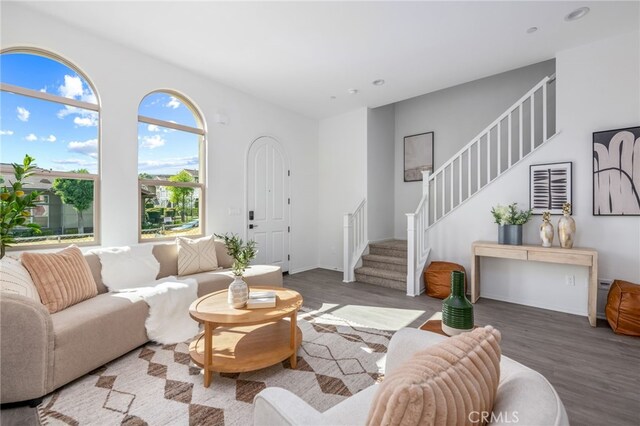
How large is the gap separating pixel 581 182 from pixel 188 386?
4.56 meters

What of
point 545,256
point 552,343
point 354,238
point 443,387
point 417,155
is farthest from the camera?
point 417,155

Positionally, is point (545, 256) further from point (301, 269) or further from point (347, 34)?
point (301, 269)

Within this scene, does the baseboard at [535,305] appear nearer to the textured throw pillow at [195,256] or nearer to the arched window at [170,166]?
the textured throw pillow at [195,256]

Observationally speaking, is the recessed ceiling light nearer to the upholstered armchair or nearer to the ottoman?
the ottoman

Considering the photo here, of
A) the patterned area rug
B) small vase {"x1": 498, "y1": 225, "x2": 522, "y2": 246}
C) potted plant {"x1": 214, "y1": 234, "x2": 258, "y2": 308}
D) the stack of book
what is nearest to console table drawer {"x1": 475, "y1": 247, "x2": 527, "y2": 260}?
small vase {"x1": 498, "y1": 225, "x2": 522, "y2": 246}

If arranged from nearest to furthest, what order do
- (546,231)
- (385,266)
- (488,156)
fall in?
(546,231) → (488,156) → (385,266)

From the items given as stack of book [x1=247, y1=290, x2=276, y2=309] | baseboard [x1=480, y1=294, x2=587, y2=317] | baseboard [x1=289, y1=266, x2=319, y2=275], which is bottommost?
baseboard [x1=480, y1=294, x2=587, y2=317]

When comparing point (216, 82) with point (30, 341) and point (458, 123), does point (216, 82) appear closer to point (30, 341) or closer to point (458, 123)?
point (30, 341)

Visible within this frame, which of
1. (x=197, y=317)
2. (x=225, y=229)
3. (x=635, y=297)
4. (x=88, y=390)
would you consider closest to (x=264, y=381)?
(x=197, y=317)

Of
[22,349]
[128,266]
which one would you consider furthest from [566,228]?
[22,349]

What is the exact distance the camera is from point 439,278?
13.1ft

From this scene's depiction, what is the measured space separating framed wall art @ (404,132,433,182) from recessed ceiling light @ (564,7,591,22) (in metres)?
2.77

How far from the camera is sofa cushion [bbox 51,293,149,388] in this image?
6.47ft

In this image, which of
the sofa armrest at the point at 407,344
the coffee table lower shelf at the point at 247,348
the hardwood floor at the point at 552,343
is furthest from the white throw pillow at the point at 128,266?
the sofa armrest at the point at 407,344
